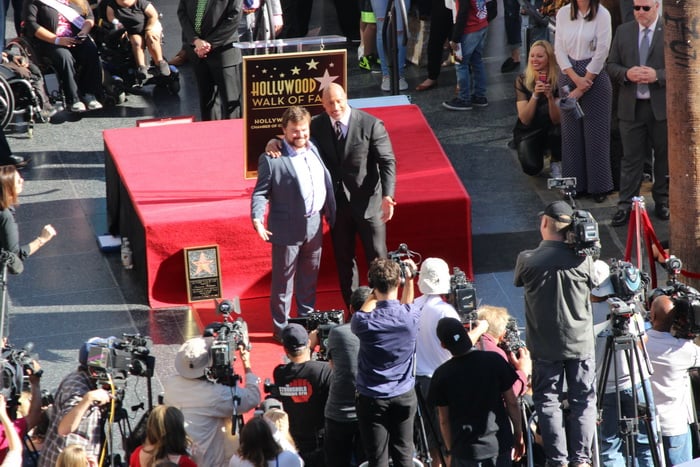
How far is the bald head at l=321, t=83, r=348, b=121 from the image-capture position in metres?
9.39

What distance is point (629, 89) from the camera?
10977 mm

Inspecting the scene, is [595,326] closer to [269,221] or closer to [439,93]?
[269,221]

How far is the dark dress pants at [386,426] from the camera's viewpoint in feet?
24.2

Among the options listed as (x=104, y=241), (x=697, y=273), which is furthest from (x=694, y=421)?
(x=104, y=241)

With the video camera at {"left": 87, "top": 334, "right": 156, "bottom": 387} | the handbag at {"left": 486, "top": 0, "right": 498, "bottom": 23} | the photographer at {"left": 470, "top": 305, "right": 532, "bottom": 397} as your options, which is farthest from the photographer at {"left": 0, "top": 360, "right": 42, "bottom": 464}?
the handbag at {"left": 486, "top": 0, "right": 498, "bottom": 23}

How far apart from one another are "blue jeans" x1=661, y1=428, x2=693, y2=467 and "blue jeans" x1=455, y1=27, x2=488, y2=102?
6.21 meters

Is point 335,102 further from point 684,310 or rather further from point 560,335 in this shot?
point 684,310

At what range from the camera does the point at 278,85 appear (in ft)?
34.5

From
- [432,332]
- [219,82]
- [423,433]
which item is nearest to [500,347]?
[432,332]

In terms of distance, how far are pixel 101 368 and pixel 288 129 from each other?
110 inches

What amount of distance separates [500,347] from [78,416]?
2.55 metres

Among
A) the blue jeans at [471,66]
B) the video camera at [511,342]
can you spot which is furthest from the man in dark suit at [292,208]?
the blue jeans at [471,66]

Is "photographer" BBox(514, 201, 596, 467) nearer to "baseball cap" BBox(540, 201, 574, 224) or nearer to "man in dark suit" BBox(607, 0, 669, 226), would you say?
"baseball cap" BBox(540, 201, 574, 224)

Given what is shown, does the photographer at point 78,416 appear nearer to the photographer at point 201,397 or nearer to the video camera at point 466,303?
the photographer at point 201,397
